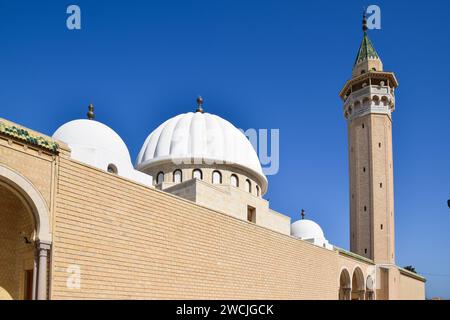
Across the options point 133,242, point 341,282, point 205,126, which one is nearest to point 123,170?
point 133,242

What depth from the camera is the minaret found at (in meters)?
26.5

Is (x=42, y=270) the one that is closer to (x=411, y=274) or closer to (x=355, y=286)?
(x=355, y=286)

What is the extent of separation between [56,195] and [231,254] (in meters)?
6.03

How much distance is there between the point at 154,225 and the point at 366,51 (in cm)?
2187

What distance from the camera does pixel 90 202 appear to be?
1008 cm

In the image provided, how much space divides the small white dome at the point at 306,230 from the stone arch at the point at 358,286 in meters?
3.31

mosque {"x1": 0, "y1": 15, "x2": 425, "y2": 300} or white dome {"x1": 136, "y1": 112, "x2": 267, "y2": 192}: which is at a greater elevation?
white dome {"x1": 136, "y1": 112, "x2": 267, "y2": 192}

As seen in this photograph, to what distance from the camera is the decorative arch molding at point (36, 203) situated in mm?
8805

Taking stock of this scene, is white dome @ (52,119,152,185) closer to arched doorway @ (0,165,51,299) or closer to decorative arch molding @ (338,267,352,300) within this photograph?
arched doorway @ (0,165,51,299)

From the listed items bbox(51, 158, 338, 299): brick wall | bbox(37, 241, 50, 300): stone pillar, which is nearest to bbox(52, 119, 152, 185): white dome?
bbox(51, 158, 338, 299): brick wall

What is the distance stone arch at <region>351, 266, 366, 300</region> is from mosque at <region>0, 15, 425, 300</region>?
5 centimetres

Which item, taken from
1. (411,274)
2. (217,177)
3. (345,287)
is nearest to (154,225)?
(217,177)

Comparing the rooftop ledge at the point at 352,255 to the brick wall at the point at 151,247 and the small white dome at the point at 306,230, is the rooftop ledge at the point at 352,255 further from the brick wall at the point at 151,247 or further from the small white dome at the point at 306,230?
the brick wall at the point at 151,247

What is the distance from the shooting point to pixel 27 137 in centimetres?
909
